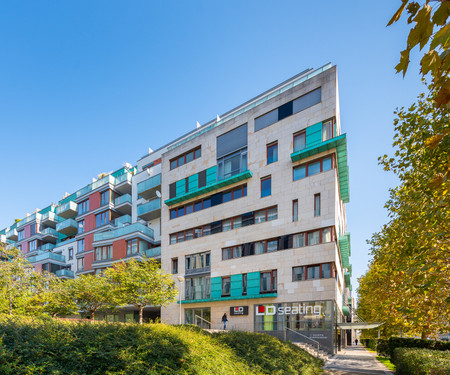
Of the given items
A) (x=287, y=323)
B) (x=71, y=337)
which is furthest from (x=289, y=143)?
(x=71, y=337)

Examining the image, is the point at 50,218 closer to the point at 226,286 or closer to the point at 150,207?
the point at 150,207

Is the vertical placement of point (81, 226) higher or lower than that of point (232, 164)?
lower

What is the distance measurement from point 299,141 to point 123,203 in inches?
994

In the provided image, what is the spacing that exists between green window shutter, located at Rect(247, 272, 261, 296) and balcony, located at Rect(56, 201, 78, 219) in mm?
34946

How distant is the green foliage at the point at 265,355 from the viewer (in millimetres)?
10758

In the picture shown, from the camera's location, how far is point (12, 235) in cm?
6556

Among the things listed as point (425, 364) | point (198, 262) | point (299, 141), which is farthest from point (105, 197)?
point (425, 364)

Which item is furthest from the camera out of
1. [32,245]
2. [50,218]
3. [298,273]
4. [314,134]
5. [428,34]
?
[32,245]

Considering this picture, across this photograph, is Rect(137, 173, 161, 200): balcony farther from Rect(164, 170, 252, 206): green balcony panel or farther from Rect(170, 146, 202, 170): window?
Rect(164, 170, 252, 206): green balcony panel

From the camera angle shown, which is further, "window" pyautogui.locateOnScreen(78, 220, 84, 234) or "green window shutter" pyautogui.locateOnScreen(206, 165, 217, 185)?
"window" pyautogui.locateOnScreen(78, 220, 84, 234)

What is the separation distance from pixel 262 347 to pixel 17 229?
212 ft

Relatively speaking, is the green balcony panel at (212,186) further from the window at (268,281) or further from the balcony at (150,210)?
the window at (268,281)

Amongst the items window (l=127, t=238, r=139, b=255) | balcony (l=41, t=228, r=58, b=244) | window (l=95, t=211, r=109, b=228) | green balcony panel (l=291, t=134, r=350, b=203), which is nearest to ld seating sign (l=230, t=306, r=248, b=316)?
green balcony panel (l=291, t=134, r=350, b=203)

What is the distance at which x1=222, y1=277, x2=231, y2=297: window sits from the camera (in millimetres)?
28922
